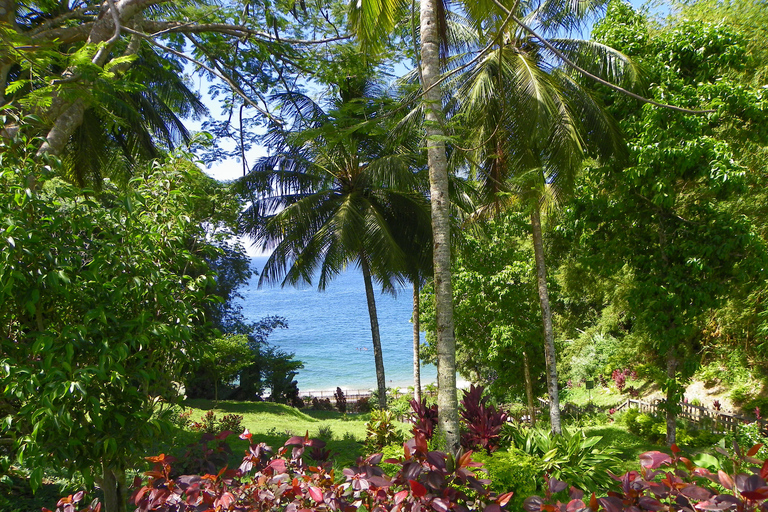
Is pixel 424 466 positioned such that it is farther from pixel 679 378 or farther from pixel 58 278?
pixel 679 378

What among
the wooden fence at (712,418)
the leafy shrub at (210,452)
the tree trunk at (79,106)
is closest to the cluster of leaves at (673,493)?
the leafy shrub at (210,452)

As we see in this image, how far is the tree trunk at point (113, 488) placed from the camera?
360 cm

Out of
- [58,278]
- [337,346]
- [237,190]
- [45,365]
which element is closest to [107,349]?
[45,365]

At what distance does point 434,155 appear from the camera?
4.97 meters

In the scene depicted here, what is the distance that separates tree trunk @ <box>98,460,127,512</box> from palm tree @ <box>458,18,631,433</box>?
5538mm

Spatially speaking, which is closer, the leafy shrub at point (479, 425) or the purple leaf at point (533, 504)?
the purple leaf at point (533, 504)

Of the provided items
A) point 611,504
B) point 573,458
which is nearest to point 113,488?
point 611,504

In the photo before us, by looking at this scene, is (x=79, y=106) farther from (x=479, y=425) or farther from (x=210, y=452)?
(x=479, y=425)

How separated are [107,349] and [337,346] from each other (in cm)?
6330

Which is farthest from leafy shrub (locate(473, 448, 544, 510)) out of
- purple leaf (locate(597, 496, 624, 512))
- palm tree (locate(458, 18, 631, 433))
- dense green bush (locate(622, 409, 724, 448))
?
dense green bush (locate(622, 409, 724, 448))

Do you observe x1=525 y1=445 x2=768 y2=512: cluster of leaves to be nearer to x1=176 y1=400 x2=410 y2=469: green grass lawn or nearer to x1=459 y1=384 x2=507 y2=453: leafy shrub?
x1=459 y1=384 x2=507 y2=453: leafy shrub

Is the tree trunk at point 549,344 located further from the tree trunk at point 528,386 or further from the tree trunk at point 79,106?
the tree trunk at point 79,106

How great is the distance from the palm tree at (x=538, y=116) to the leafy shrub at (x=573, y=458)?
2.08 meters

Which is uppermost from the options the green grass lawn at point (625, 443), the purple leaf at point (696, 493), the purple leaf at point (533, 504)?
the purple leaf at point (696, 493)
